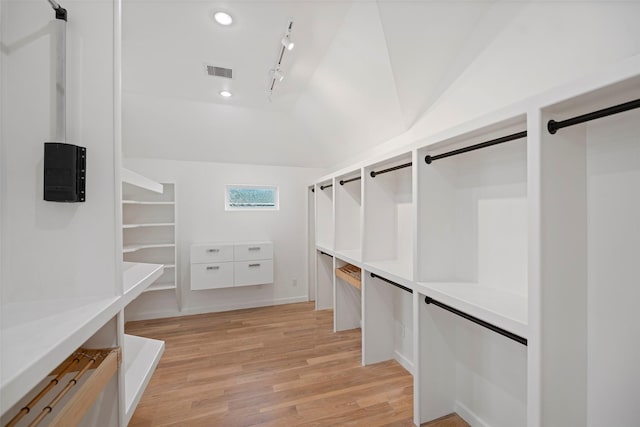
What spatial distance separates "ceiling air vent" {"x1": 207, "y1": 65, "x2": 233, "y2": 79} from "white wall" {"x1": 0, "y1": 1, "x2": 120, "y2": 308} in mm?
1712

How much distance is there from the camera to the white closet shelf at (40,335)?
559mm

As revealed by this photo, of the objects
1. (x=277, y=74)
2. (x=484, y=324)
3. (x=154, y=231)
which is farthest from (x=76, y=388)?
(x=154, y=231)

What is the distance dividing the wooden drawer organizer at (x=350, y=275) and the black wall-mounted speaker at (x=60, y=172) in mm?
2262

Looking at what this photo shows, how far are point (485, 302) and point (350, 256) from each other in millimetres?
1524

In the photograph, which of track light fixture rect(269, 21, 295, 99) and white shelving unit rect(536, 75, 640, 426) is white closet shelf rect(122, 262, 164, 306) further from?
track light fixture rect(269, 21, 295, 99)

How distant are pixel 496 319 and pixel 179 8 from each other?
270cm

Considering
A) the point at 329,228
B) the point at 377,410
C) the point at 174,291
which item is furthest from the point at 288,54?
the point at 174,291

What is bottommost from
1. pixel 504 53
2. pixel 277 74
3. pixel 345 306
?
pixel 345 306

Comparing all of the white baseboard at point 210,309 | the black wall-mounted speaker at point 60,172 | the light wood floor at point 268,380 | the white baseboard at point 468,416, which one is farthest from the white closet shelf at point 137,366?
the white baseboard at point 210,309

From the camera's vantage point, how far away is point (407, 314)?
8.07 feet

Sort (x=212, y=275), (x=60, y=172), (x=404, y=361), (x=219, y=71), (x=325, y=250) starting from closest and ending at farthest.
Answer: (x=60, y=172) < (x=404, y=361) < (x=219, y=71) < (x=325, y=250) < (x=212, y=275)

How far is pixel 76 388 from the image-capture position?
3.20 ft

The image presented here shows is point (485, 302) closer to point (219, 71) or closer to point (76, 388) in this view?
point (76, 388)

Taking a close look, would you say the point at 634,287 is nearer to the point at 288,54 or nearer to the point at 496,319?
the point at 496,319
